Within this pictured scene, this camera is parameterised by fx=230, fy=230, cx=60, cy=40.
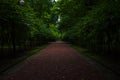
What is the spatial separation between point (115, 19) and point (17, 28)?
33.1 ft

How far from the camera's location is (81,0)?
30141mm

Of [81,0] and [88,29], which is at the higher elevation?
[81,0]

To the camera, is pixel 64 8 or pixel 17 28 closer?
pixel 17 28

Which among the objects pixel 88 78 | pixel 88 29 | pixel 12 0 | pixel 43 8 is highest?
pixel 43 8

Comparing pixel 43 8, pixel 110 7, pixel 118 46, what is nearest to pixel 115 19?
pixel 110 7

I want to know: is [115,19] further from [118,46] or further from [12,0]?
[118,46]

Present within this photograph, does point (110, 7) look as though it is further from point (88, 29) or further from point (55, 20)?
point (55, 20)

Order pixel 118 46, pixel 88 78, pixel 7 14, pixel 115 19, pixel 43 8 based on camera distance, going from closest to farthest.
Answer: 1. pixel 88 78
2. pixel 115 19
3. pixel 7 14
4. pixel 118 46
5. pixel 43 8

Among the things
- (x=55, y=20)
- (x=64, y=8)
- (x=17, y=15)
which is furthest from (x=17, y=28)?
(x=55, y=20)

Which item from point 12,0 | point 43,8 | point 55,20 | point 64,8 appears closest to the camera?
point 12,0

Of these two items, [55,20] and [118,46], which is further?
[55,20]

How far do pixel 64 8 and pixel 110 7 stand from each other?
24491 mm

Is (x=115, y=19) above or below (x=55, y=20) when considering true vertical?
below

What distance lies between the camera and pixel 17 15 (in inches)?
782
